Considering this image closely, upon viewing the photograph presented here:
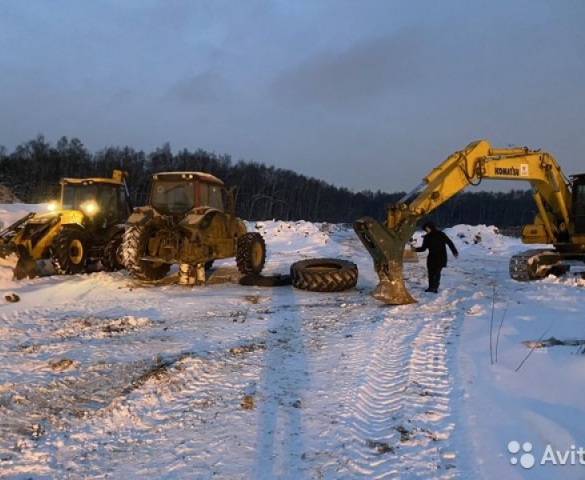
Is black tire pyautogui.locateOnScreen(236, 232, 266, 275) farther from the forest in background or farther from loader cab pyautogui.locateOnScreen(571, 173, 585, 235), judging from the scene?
the forest in background

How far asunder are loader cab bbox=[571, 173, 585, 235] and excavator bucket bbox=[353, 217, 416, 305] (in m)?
6.36

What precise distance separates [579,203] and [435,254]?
209 inches

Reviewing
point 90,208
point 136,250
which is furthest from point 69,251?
point 136,250

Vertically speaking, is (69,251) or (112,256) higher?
(69,251)

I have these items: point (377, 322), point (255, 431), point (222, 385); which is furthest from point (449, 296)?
point (255, 431)

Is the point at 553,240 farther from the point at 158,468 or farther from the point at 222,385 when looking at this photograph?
the point at 158,468

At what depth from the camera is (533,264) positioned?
42.2 feet

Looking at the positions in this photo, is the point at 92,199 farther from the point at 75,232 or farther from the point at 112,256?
the point at 112,256

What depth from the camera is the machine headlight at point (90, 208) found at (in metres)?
14.1

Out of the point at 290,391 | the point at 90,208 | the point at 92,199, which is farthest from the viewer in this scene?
the point at 92,199

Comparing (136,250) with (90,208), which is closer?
(136,250)

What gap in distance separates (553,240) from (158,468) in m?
12.7

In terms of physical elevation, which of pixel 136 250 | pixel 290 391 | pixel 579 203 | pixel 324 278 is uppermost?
pixel 579 203

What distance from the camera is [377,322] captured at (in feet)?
25.2
